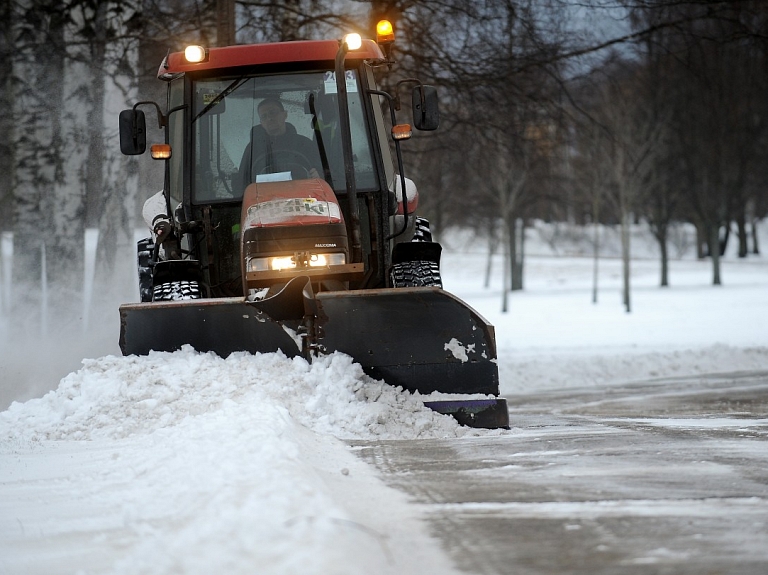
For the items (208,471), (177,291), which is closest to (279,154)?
(177,291)

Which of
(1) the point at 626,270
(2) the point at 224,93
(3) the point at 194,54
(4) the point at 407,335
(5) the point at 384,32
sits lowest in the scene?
(1) the point at 626,270

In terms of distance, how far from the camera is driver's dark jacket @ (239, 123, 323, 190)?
6.88m

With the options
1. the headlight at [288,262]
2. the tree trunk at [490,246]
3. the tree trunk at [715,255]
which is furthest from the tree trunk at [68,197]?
the tree trunk at [715,255]

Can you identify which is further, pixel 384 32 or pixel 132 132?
pixel 384 32

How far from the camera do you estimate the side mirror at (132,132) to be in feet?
22.8

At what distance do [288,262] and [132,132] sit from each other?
161cm

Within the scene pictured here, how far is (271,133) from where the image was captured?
6898mm

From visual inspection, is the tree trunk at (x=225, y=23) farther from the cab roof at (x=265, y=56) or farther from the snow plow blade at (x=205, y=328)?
the snow plow blade at (x=205, y=328)

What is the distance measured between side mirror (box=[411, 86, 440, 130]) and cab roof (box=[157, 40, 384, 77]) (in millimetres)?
466

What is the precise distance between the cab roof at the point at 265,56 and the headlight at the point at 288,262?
1.58 metres

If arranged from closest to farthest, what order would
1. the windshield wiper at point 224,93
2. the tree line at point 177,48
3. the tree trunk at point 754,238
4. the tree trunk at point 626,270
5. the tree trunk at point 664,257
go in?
the windshield wiper at point 224,93 < the tree line at point 177,48 < the tree trunk at point 626,270 < the tree trunk at point 664,257 < the tree trunk at point 754,238

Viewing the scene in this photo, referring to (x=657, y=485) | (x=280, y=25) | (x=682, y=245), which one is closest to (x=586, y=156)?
(x=280, y=25)

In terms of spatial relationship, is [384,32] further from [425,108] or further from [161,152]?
[161,152]

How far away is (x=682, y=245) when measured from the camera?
4819cm
